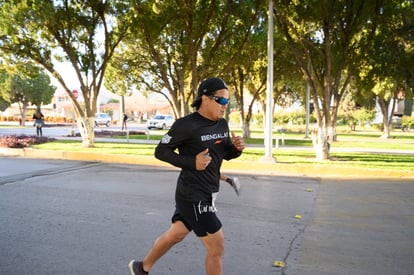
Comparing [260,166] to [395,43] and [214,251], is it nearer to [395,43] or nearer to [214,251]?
[395,43]

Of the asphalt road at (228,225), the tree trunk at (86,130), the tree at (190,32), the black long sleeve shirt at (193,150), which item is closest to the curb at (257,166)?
the asphalt road at (228,225)

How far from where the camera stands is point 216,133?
302 cm

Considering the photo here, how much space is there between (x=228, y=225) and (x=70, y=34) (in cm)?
1213

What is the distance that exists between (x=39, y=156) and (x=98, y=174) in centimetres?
453

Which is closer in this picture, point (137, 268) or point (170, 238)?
point (170, 238)

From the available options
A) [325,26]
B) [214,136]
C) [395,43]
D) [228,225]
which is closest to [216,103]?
[214,136]

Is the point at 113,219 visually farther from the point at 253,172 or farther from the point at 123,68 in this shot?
the point at 123,68

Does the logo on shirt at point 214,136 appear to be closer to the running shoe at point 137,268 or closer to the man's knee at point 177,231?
the man's knee at point 177,231

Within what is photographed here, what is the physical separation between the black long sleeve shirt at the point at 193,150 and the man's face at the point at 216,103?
7 cm

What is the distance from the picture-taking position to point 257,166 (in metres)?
11.1

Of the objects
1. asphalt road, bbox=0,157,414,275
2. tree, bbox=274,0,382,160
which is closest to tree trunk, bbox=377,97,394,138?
tree, bbox=274,0,382,160

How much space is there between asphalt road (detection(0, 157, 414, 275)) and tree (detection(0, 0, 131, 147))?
6338 millimetres

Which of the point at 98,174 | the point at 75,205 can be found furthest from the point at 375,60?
the point at 75,205

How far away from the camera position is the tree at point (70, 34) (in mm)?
13277
